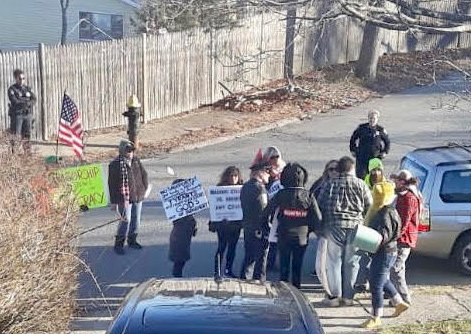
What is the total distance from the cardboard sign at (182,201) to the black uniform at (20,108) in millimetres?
7630

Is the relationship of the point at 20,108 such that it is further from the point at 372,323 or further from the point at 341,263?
the point at 372,323

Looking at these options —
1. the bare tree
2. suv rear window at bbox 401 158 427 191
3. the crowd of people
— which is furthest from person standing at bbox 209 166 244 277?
the bare tree

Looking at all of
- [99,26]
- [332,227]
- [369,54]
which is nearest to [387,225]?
[332,227]

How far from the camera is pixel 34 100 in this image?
18.2 metres

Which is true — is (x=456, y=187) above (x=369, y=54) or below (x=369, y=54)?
below

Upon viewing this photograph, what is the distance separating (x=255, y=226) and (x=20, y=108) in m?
8.42

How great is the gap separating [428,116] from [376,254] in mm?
15199

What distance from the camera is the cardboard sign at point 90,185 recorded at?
38.0 feet

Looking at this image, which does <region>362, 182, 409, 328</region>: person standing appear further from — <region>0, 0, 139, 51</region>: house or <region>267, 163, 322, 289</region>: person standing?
<region>0, 0, 139, 51</region>: house

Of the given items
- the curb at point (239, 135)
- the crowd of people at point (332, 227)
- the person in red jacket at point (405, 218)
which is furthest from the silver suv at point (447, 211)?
the curb at point (239, 135)

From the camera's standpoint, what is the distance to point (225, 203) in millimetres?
11094

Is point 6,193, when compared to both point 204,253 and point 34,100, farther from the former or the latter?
point 34,100

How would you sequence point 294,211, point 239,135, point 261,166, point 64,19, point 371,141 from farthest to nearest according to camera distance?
point 64,19 < point 239,135 < point 371,141 < point 261,166 < point 294,211

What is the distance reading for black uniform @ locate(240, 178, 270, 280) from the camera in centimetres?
1087
